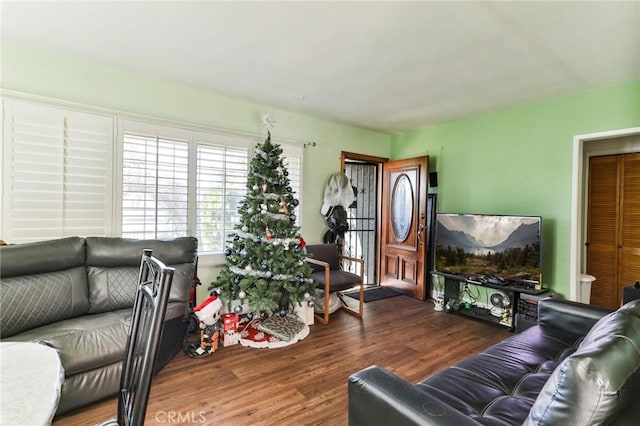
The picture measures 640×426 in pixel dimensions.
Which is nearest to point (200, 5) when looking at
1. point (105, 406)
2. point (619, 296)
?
point (105, 406)

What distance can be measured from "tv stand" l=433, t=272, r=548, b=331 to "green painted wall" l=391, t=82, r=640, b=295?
46 centimetres

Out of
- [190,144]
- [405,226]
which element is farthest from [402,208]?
[190,144]

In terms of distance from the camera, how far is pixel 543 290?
329 cm

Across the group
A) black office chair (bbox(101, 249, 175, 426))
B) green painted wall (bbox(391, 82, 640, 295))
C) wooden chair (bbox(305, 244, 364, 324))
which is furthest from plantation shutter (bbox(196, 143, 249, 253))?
green painted wall (bbox(391, 82, 640, 295))

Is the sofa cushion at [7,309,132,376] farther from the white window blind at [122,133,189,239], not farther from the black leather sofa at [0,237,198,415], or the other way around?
the white window blind at [122,133,189,239]

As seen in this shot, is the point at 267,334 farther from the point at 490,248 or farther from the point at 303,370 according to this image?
the point at 490,248

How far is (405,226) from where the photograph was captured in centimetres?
471

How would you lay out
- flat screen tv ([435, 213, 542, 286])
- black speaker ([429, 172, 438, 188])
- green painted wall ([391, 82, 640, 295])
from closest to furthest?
green painted wall ([391, 82, 640, 295])
flat screen tv ([435, 213, 542, 286])
black speaker ([429, 172, 438, 188])

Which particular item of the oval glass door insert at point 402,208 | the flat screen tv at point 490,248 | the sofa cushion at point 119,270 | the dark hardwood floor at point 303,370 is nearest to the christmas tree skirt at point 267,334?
the dark hardwood floor at point 303,370

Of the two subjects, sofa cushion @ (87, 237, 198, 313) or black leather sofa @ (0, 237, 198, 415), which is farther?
sofa cushion @ (87, 237, 198, 313)

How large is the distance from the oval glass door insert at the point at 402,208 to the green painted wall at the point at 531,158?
0.46 m

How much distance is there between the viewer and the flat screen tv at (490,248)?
333cm

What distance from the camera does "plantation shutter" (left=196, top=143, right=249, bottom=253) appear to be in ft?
11.4
